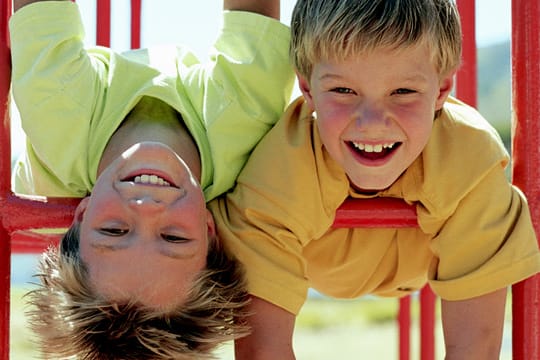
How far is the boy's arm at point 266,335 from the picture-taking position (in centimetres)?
164

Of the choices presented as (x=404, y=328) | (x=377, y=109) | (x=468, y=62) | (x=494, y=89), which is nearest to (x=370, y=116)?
(x=377, y=109)

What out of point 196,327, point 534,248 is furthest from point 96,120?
point 534,248

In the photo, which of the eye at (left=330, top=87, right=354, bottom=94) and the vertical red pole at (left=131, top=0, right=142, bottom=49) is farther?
the vertical red pole at (left=131, top=0, right=142, bottom=49)

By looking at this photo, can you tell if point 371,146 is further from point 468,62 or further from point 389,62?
point 468,62

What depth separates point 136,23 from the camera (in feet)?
7.43

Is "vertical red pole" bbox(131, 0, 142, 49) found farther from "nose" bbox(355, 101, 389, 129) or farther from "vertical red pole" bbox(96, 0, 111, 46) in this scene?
"nose" bbox(355, 101, 389, 129)

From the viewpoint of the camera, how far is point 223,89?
5.84 ft

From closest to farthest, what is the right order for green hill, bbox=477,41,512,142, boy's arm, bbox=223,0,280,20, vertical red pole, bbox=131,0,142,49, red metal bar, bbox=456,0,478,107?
1. boy's arm, bbox=223,0,280,20
2. red metal bar, bbox=456,0,478,107
3. vertical red pole, bbox=131,0,142,49
4. green hill, bbox=477,41,512,142

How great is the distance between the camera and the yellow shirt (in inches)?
65.3

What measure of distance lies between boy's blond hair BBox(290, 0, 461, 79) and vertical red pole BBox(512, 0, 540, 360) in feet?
0.31

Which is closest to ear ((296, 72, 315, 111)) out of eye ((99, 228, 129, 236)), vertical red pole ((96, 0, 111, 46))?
eye ((99, 228, 129, 236))

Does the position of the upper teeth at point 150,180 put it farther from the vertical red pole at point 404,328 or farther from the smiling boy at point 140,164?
the vertical red pole at point 404,328

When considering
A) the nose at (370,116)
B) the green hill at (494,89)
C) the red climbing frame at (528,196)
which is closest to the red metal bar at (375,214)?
the red climbing frame at (528,196)

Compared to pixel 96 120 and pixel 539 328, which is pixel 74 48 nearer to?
pixel 96 120
